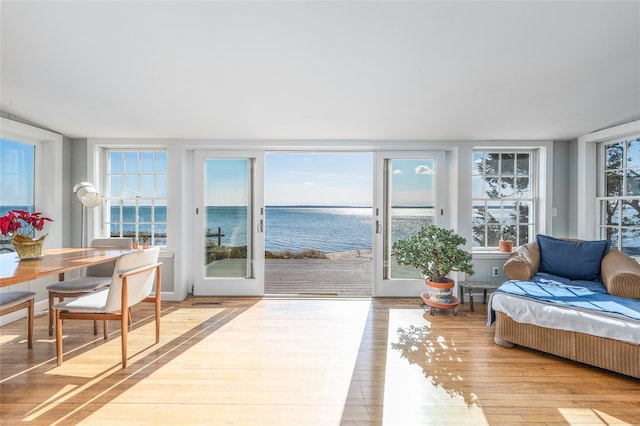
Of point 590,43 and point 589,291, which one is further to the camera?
point 589,291

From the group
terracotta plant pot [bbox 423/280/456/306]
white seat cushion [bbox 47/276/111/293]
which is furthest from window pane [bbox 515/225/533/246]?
Result: white seat cushion [bbox 47/276/111/293]

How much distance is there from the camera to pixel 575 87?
231 centimetres

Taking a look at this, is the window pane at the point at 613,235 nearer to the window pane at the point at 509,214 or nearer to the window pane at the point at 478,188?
the window pane at the point at 509,214

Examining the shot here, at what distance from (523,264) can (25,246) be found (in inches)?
179

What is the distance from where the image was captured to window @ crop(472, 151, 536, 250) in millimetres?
3689

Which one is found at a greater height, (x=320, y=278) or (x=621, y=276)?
(x=621, y=276)

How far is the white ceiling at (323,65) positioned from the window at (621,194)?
497 mm

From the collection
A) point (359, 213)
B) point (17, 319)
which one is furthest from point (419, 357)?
point (359, 213)

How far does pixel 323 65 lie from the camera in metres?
2.07

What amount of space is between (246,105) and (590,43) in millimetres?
2659

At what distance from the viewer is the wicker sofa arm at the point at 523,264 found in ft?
9.46

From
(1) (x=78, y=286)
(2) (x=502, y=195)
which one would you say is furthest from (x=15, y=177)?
(2) (x=502, y=195)

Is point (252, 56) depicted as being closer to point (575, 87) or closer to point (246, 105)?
point (246, 105)

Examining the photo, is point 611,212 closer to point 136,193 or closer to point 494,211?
point 494,211
